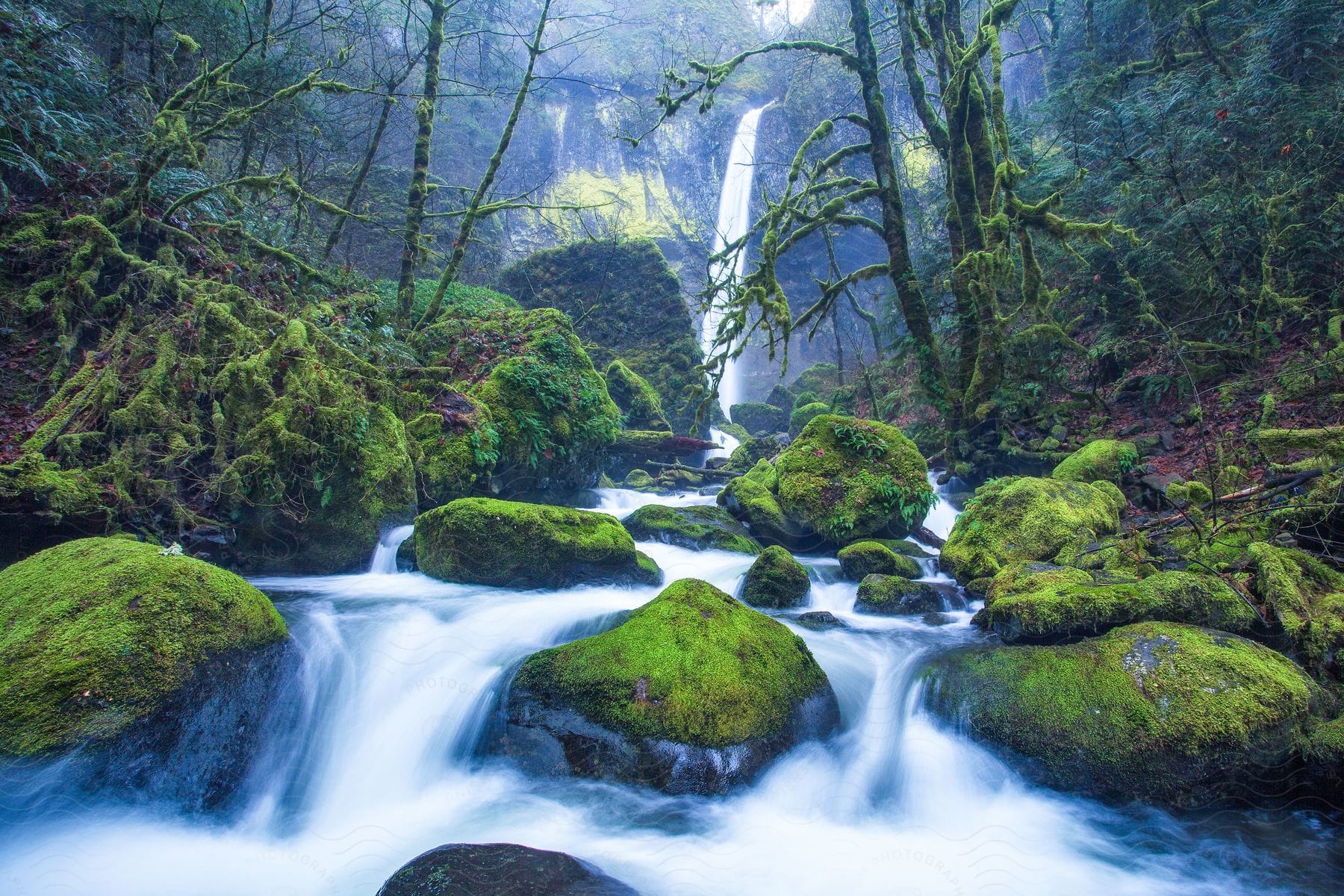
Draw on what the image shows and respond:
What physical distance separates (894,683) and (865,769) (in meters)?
0.85

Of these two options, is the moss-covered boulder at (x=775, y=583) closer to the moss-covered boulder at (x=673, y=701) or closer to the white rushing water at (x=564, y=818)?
the white rushing water at (x=564, y=818)

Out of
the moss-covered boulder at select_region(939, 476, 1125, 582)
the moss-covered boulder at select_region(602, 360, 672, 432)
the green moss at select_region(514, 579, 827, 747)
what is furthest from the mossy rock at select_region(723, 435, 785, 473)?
the green moss at select_region(514, 579, 827, 747)

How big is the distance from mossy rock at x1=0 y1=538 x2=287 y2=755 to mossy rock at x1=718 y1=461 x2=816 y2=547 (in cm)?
643

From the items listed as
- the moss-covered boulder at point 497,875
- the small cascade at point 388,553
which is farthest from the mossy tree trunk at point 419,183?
the moss-covered boulder at point 497,875

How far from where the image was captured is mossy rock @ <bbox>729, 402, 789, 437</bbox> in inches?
921

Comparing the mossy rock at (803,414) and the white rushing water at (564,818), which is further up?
the mossy rock at (803,414)

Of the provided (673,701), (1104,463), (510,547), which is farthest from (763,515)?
(673,701)

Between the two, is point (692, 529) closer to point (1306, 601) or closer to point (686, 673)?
point (686, 673)

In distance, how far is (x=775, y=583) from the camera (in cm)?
650

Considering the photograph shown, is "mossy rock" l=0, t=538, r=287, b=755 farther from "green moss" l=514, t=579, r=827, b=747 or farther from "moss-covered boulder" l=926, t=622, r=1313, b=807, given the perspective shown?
"moss-covered boulder" l=926, t=622, r=1313, b=807

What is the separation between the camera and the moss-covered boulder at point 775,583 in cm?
646

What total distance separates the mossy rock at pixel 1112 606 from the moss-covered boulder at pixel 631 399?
1179cm

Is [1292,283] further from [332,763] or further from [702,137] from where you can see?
[702,137]

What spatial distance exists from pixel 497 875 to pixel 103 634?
238cm
